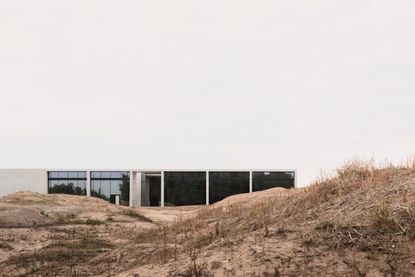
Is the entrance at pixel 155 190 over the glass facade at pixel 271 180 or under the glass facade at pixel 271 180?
under

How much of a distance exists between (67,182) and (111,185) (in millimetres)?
6355

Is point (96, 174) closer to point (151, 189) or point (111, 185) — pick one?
point (111, 185)

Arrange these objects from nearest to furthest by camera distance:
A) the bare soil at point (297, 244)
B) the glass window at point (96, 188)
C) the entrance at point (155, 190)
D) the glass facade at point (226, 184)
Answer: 1. the bare soil at point (297, 244)
2. the glass facade at point (226, 184)
3. the glass window at point (96, 188)
4. the entrance at point (155, 190)

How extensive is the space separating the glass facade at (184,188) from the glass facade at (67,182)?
11657 mm

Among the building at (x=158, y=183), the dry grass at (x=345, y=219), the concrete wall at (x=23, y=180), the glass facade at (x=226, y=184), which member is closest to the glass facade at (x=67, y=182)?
the building at (x=158, y=183)

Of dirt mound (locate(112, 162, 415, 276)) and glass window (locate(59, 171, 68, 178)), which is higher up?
dirt mound (locate(112, 162, 415, 276))

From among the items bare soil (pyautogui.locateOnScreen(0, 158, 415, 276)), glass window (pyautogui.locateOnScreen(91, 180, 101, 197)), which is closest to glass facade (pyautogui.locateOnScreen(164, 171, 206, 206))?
glass window (pyautogui.locateOnScreen(91, 180, 101, 197))

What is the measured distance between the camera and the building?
186ft

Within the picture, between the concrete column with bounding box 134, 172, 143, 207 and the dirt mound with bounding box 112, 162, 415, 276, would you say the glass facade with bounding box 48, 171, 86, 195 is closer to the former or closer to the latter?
the concrete column with bounding box 134, 172, 143, 207

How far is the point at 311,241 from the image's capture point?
718 centimetres

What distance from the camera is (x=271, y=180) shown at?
188 ft

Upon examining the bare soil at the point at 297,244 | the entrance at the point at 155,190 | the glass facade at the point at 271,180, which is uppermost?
the bare soil at the point at 297,244

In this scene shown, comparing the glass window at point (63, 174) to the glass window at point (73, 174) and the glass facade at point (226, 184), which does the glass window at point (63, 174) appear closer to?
the glass window at point (73, 174)

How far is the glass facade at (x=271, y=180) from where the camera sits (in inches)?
2232
